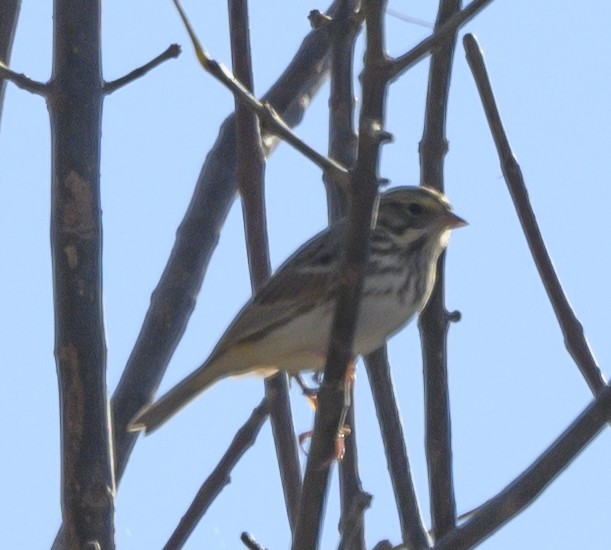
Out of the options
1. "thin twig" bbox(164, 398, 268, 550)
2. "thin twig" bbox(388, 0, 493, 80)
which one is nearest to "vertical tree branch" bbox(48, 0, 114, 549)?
"thin twig" bbox(164, 398, 268, 550)

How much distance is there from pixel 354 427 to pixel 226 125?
202 centimetres

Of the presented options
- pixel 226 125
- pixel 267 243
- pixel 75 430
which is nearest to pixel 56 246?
pixel 75 430

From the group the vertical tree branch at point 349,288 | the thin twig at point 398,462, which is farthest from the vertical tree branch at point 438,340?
the vertical tree branch at point 349,288

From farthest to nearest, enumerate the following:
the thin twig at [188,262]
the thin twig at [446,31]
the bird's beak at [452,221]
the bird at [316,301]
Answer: the bird's beak at [452,221] < the bird at [316,301] < the thin twig at [188,262] < the thin twig at [446,31]

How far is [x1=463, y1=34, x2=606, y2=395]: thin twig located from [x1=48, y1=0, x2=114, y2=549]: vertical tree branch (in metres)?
1.08

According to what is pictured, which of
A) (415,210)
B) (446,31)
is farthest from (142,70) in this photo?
(415,210)

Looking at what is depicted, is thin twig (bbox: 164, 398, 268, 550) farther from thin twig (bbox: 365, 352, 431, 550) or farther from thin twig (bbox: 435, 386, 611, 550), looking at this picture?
thin twig (bbox: 435, 386, 611, 550)

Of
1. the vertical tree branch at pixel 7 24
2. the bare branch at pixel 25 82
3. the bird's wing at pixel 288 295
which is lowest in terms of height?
the bird's wing at pixel 288 295

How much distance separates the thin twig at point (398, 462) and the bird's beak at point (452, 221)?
217 centimetres

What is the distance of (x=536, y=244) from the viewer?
3.57 metres

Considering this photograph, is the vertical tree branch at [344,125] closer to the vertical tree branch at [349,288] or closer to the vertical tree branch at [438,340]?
the vertical tree branch at [438,340]

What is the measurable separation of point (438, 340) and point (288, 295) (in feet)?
7.15

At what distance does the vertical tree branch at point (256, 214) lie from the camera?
4.00m

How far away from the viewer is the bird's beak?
614 centimetres
